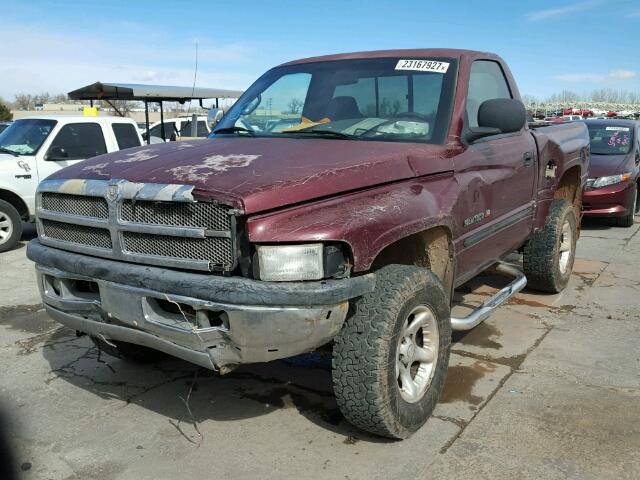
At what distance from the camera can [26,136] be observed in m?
8.95

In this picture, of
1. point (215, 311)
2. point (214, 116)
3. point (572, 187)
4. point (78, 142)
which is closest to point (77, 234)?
point (215, 311)

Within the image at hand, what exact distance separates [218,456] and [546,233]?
12.0 feet

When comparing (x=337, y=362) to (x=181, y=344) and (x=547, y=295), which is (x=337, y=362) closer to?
(x=181, y=344)

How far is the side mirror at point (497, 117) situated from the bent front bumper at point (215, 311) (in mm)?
1513

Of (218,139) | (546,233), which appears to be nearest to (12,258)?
(218,139)

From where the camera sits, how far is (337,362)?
2.85 metres

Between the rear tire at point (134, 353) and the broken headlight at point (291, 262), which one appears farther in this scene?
the rear tire at point (134, 353)

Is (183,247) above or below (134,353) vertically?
above

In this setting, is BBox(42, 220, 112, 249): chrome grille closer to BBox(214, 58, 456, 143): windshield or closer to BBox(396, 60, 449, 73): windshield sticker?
BBox(214, 58, 456, 143): windshield

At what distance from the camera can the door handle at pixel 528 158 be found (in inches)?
180

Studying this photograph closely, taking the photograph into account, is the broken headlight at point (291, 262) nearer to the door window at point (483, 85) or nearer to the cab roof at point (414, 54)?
the door window at point (483, 85)

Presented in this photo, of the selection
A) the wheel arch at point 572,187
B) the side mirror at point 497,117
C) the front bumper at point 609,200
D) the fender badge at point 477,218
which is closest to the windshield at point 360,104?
the side mirror at point 497,117

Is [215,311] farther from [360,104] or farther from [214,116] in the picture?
[214,116]

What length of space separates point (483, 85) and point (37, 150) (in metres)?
6.89
